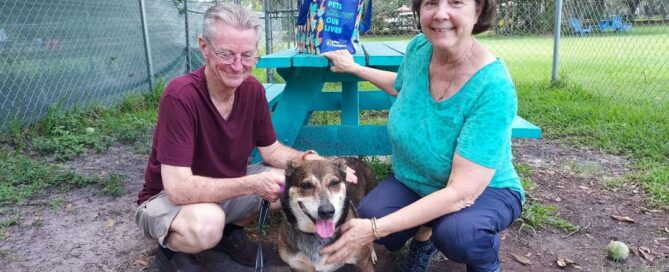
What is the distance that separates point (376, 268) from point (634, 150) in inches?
126

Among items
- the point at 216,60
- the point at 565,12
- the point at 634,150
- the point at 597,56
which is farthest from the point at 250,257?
the point at 565,12

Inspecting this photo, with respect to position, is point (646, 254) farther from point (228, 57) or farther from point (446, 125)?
point (228, 57)

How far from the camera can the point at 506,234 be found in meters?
3.26

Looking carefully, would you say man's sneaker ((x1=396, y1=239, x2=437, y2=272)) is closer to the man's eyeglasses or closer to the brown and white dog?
the brown and white dog

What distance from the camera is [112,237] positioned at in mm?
3268

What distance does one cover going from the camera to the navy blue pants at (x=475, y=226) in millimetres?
2186

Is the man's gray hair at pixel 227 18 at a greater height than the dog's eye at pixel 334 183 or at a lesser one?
greater

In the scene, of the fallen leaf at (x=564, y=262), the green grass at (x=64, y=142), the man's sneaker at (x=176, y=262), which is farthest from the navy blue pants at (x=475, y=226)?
the green grass at (x=64, y=142)

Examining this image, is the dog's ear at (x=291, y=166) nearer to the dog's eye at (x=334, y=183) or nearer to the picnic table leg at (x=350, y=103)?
the dog's eye at (x=334, y=183)

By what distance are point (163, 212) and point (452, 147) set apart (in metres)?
1.47

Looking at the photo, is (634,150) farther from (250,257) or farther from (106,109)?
(106,109)

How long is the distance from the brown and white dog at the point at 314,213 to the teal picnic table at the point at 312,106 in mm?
668

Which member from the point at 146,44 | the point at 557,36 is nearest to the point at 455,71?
the point at 557,36

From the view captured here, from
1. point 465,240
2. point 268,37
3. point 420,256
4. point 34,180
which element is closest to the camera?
point 465,240
